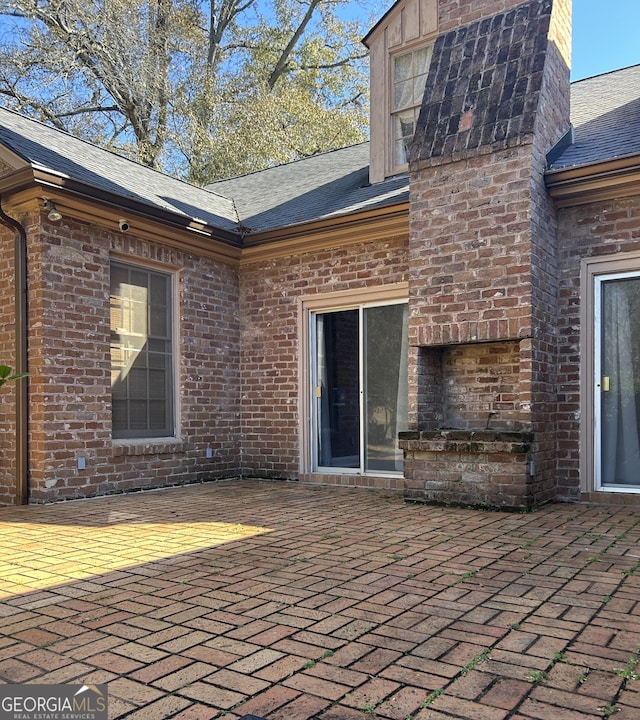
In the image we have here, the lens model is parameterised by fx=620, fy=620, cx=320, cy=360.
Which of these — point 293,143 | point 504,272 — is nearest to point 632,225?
point 504,272

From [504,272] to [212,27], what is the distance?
16350 mm

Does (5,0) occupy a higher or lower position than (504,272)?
higher

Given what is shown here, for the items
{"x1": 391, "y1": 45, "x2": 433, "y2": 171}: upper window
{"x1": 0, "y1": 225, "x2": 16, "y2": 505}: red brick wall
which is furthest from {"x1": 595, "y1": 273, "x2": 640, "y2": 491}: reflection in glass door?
{"x1": 0, "y1": 225, "x2": 16, "y2": 505}: red brick wall

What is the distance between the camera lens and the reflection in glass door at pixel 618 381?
18.7 ft

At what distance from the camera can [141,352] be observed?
7.13m

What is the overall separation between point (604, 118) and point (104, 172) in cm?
586

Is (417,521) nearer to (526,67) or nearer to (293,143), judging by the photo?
(526,67)

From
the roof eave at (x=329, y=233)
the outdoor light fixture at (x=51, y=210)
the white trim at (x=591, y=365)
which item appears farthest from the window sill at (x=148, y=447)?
the white trim at (x=591, y=365)

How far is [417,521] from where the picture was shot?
5043mm

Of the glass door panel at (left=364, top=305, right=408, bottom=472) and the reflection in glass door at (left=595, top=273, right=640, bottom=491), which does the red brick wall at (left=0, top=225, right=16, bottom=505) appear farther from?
the reflection in glass door at (left=595, top=273, right=640, bottom=491)

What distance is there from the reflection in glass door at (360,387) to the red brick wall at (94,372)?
1.40 meters

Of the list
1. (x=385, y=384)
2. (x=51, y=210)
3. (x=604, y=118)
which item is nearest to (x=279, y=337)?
(x=385, y=384)

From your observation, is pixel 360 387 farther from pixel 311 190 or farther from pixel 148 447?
pixel 311 190

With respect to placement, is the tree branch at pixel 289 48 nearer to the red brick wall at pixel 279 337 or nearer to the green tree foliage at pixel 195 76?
the green tree foliage at pixel 195 76
